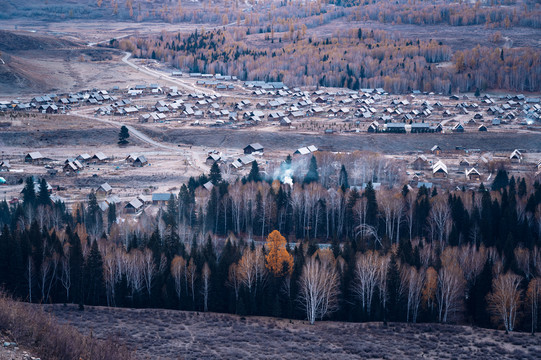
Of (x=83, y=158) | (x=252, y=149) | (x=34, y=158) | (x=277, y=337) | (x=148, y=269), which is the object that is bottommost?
(x=277, y=337)

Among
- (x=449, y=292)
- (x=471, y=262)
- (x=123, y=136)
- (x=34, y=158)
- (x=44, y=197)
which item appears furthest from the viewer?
(x=123, y=136)

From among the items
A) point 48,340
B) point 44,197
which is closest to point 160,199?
point 44,197

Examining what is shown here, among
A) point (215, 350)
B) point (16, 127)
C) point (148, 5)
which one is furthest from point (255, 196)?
point (148, 5)

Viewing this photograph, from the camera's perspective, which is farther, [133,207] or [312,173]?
[312,173]

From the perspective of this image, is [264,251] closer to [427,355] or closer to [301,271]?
[301,271]

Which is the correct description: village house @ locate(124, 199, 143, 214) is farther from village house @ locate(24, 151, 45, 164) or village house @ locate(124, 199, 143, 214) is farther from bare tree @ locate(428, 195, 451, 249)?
bare tree @ locate(428, 195, 451, 249)

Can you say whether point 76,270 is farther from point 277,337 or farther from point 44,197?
point 44,197

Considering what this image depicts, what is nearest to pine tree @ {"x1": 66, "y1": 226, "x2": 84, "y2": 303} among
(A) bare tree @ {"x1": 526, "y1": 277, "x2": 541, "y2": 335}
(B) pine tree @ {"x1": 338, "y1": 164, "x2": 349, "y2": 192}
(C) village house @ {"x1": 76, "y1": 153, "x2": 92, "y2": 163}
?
(A) bare tree @ {"x1": 526, "y1": 277, "x2": 541, "y2": 335}
